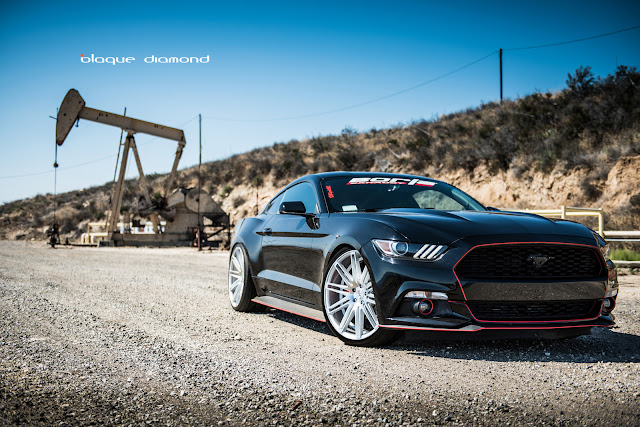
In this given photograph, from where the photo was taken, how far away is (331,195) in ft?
18.4

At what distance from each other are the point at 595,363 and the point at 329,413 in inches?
82.7

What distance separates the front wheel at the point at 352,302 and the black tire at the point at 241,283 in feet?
5.91

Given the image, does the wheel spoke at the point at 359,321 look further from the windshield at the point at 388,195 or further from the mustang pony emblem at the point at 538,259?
the mustang pony emblem at the point at 538,259

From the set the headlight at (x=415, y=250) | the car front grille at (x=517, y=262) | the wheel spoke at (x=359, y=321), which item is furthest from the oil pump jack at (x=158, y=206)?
the car front grille at (x=517, y=262)

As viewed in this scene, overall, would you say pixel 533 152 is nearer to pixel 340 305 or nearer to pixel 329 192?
pixel 329 192

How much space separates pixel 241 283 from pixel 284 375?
3.05 meters

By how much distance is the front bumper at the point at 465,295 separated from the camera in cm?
407

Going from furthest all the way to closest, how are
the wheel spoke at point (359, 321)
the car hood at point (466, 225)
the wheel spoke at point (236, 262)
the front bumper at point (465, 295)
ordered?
the wheel spoke at point (236, 262), the wheel spoke at point (359, 321), the car hood at point (466, 225), the front bumper at point (465, 295)

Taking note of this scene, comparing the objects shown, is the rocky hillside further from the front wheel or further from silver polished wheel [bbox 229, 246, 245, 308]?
the front wheel

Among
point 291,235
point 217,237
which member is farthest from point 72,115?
point 291,235

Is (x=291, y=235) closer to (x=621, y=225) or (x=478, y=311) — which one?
(x=478, y=311)

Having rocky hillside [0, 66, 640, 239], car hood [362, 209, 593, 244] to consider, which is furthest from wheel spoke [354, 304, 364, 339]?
rocky hillside [0, 66, 640, 239]

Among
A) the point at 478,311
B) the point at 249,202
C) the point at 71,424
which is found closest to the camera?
the point at 71,424

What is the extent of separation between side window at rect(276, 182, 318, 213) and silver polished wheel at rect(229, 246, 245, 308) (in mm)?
877
